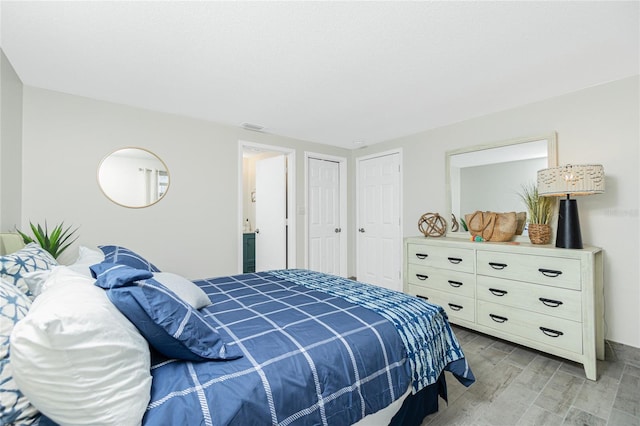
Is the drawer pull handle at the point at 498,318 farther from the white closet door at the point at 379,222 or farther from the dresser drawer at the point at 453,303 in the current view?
the white closet door at the point at 379,222

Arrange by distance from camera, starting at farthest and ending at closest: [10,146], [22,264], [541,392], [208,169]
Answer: [208,169], [10,146], [541,392], [22,264]

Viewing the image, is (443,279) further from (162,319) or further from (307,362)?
(162,319)

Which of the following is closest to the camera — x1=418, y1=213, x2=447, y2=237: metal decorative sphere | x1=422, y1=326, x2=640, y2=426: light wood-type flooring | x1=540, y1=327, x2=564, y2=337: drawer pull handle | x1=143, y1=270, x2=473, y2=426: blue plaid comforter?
x1=143, y1=270, x2=473, y2=426: blue plaid comforter

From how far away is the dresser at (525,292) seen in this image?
214cm

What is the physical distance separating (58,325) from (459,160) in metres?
3.67

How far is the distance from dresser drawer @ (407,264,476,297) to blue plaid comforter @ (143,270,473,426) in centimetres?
123

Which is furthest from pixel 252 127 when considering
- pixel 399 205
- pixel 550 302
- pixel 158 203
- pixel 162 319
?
pixel 550 302

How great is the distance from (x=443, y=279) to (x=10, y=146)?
3.85 m

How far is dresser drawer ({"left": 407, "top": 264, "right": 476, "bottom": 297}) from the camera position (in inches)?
111

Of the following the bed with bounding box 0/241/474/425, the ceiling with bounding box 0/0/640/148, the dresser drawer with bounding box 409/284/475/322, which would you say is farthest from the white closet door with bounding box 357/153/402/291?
the bed with bounding box 0/241/474/425

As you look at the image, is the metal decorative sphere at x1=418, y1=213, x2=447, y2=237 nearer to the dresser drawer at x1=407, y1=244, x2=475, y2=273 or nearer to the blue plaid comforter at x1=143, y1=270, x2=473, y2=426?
the dresser drawer at x1=407, y1=244, x2=475, y2=273

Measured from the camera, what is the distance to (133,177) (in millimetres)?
2938

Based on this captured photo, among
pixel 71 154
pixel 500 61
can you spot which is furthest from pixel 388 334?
pixel 71 154

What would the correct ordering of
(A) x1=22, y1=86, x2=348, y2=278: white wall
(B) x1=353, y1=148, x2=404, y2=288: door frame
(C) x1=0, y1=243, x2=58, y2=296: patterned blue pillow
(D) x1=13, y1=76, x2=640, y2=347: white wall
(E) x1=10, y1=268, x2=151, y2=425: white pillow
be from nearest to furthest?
(E) x1=10, y1=268, x2=151, y2=425: white pillow < (C) x1=0, y1=243, x2=58, y2=296: patterned blue pillow < (D) x1=13, y1=76, x2=640, y2=347: white wall < (A) x1=22, y1=86, x2=348, y2=278: white wall < (B) x1=353, y1=148, x2=404, y2=288: door frame
